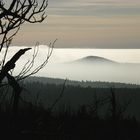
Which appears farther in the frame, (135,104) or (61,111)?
(135,104)

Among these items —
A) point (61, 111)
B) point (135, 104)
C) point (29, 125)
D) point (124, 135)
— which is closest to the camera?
point (29, 125)

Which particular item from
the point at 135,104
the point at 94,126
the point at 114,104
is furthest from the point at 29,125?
the point at 135,104

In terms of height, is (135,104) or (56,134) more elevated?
(135,104)

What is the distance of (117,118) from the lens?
39.3 ft

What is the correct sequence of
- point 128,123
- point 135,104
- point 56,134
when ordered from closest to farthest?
point 56,134, point 128,123, point 135,104

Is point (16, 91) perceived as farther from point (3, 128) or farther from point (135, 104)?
point (135, 104)

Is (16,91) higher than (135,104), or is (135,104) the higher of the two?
(135,104)

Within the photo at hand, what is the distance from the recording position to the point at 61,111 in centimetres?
1216

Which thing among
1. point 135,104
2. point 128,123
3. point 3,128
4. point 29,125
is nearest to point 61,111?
point 29,125

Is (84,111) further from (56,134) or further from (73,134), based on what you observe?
(56,134)

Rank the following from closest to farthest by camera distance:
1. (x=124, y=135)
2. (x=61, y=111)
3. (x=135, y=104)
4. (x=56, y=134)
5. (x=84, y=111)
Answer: (x=56, y=134), (x=84, y=111), (x=61, y=111), (x=124, y=135), (x=135, y=104)

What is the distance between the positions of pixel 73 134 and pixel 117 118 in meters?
1.36

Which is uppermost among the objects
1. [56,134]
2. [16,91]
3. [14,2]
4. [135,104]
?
[135,104]

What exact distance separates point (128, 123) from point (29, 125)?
6129 mm
